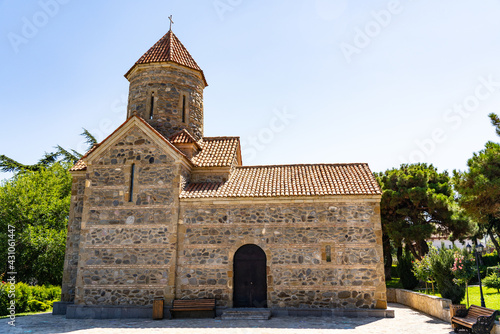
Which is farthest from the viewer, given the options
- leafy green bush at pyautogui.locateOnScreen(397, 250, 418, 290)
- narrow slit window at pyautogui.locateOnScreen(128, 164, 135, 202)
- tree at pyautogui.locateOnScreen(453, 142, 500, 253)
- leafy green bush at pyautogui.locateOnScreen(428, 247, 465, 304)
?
leafy green bush at pyautogui.locateOnScreen(397, 250, 418, 290)

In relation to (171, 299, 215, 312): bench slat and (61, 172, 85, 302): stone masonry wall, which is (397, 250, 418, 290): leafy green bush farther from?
(61, 172, 85, 302): stone masonry wall

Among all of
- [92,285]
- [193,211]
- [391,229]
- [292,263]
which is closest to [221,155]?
[193,211]

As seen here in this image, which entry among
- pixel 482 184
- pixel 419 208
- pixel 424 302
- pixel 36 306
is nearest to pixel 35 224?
pixel 36 306

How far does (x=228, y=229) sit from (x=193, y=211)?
1.59 m

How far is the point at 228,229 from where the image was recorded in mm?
13383

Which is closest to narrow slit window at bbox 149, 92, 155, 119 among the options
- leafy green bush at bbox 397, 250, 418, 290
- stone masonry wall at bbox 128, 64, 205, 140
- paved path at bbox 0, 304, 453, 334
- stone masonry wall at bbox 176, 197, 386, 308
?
stone masonry wall at bbox 128, 64, 205, 140

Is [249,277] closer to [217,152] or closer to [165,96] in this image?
[217,152]

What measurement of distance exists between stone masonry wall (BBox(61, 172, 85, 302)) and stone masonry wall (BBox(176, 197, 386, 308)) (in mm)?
4859

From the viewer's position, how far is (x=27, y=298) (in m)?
15.0

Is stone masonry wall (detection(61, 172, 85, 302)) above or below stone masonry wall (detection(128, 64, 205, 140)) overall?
below

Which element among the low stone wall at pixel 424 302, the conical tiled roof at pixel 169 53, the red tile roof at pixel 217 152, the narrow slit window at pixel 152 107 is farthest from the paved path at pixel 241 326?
the conical tiled roof at pixel 169 53

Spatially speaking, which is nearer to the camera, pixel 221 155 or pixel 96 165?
pixel 96 165

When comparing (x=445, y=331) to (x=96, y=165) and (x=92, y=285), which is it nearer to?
(x=92, y=285)

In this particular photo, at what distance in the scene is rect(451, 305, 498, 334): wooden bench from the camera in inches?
332
